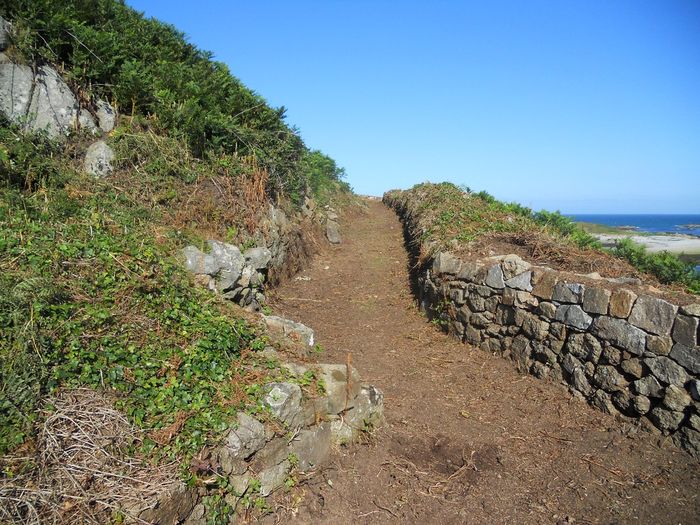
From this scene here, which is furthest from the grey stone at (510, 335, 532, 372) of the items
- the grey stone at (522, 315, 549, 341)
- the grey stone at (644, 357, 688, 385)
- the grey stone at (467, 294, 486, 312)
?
the grey stone at (644, 357, 688, 385)

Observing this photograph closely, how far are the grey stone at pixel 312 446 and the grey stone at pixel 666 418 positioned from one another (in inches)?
145

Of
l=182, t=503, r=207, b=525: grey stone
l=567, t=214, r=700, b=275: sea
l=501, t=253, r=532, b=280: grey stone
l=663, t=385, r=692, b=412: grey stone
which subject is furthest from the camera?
l=567, t=214, r=700, b=275: sea

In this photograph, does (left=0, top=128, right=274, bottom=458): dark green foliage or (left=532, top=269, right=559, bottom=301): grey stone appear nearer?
(left=0, top=128, right=274, bottom=458): dark green foliage

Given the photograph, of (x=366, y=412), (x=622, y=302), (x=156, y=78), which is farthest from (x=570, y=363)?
(x=156, y=78)

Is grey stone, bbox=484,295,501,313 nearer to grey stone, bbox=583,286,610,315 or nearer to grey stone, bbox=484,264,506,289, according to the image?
grey stone, bbox=484,264,506,289

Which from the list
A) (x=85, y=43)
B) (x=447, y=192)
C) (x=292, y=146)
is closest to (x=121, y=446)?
(x=85, y=43)

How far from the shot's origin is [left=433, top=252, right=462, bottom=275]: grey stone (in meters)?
7.75

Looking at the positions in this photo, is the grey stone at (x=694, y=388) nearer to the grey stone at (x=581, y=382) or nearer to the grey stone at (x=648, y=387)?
the grey stone at (x=648, y=387)

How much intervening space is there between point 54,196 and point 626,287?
7.56 m

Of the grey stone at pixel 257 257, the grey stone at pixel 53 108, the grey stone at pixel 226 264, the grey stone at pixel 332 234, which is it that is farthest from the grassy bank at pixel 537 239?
the grey stone at pixel 53 108

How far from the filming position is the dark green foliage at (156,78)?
6824 mm

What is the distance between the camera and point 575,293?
559 cm

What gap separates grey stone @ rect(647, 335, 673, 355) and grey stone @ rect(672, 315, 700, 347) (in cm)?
8

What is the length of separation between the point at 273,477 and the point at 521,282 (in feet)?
15.2
